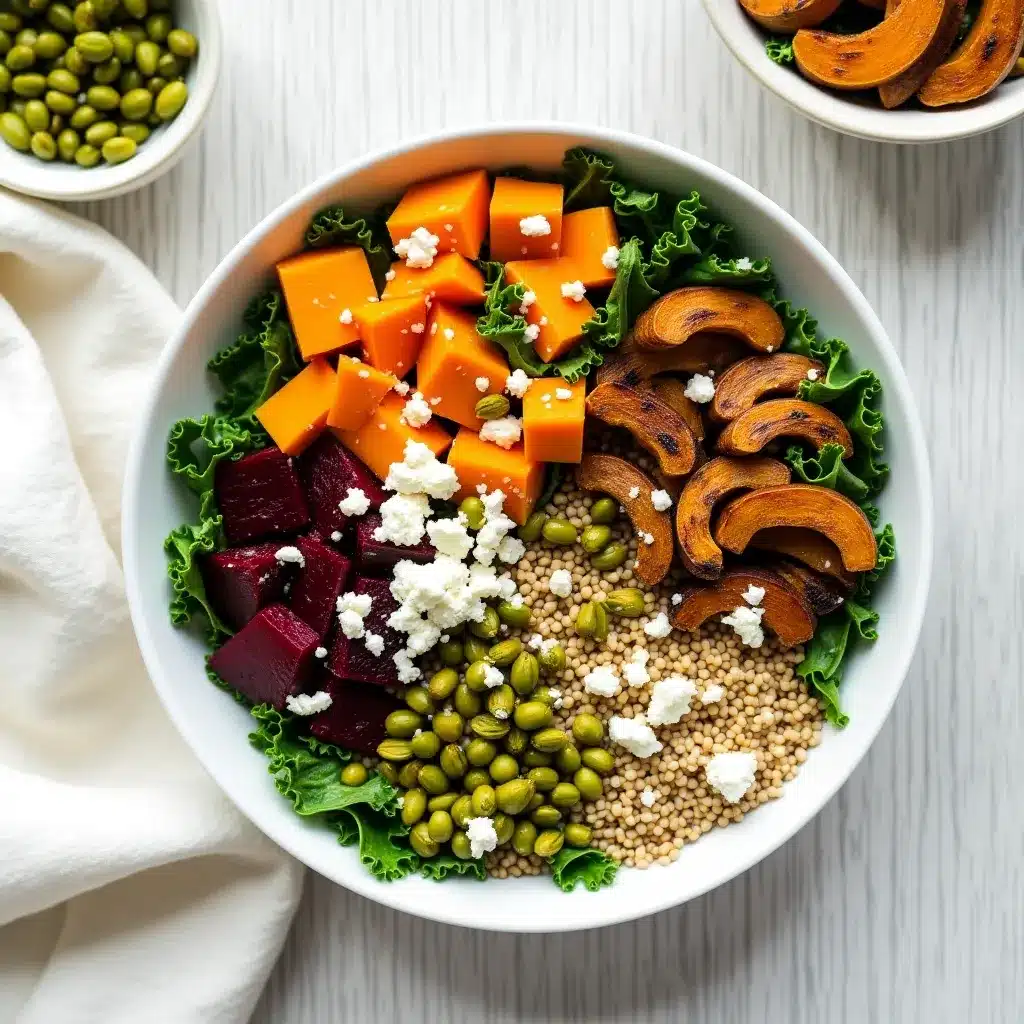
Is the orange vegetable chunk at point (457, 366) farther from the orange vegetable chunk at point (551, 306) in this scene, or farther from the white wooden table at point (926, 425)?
the white wooden table at point (926, 425)

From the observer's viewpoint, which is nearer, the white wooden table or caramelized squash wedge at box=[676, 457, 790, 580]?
caramelized squash wedge at box=[676, 457, 790, 580]

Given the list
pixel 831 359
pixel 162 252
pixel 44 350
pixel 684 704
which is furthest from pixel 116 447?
pixel 831 359

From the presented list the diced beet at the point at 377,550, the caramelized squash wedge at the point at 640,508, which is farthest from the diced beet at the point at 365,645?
the caramelized squash wedge at the point at 640,508

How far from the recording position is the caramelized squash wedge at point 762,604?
211 cm

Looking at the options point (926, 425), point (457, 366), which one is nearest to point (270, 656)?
point (457, 366)

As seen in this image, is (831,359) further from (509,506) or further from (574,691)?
(574,691)

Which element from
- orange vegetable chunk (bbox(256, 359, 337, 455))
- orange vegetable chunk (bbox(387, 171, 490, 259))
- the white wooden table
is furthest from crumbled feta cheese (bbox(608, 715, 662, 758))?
orange vegetable chunk (bbox(387, 171, 490, 259))

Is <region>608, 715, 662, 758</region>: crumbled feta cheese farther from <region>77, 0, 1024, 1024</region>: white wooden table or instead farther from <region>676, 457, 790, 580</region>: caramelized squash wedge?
<region>77, 0, 1024, 1024</region>: white wooden table

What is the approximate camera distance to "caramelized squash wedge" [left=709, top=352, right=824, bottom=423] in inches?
83.4

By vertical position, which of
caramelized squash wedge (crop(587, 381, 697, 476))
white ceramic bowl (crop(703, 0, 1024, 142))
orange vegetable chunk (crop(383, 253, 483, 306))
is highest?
white ceramic bowl (crop(703, 0, 1024, 142))

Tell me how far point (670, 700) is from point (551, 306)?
78cm

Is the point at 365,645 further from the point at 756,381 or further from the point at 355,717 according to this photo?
the point at 756,381

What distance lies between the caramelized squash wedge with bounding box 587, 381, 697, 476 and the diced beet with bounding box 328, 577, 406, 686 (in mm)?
535

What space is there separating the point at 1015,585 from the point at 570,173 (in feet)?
4.35
